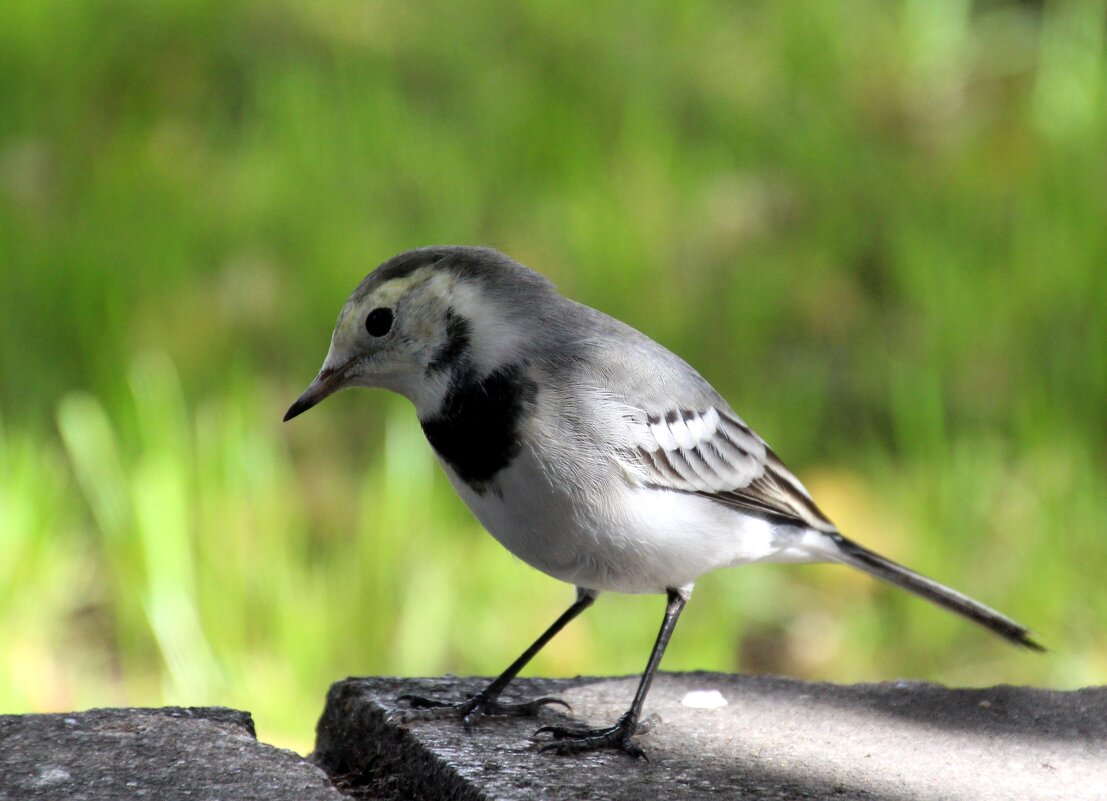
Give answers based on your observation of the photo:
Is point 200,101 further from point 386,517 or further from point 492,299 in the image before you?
point 492,299

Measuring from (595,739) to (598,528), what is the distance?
401 millimetres

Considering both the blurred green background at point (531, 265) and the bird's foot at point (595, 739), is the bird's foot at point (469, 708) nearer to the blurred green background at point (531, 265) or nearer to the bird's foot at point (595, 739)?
the bird's foot at point (595, 739)

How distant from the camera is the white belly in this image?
2.71 m

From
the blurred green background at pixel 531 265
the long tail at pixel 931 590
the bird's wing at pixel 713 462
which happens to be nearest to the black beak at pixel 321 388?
the bird's wing at pixel 713 462

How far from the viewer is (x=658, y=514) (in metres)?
2.87

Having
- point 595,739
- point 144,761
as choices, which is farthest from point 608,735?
point 144,761

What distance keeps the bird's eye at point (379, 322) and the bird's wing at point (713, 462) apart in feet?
1.67

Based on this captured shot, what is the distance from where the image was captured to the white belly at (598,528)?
107 inches

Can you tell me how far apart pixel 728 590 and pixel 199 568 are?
1.76 meters

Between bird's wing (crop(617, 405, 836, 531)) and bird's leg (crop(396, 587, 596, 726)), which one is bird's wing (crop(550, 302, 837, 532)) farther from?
bird's leg (crop(396, 587, 596, 726))

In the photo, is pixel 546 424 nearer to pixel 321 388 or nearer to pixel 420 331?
pixel 420 331

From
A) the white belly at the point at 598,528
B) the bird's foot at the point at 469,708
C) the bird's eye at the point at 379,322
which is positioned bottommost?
the bird's foot at the point at 469,708

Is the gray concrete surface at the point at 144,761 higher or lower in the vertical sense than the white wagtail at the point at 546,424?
lower

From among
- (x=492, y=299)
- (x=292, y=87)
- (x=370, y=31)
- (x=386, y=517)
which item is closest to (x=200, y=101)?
(x=292, y=87)
